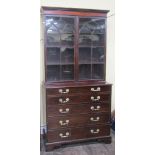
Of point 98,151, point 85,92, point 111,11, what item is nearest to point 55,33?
point 85,92

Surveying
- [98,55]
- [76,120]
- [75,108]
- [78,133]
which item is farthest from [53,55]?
[78,133]

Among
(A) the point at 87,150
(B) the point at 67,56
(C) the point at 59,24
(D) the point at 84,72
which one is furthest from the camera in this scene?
(D) the point at 84,72

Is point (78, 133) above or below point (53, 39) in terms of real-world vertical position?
below

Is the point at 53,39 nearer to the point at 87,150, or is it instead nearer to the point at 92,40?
the point at 92,40

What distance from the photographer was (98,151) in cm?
294

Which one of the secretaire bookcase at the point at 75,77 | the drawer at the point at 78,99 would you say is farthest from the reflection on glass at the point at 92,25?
the drawer at the point at 78,99

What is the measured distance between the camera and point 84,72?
10.8 ft

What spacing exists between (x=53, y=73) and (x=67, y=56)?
33 cm

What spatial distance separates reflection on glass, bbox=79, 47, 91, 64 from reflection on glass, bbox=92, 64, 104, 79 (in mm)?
133

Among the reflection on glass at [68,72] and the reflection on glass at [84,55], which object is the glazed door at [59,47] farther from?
the reflection on glass at [84,55]

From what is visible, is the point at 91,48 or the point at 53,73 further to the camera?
the point at 91,48

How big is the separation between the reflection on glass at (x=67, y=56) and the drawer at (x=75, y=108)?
65 cm
